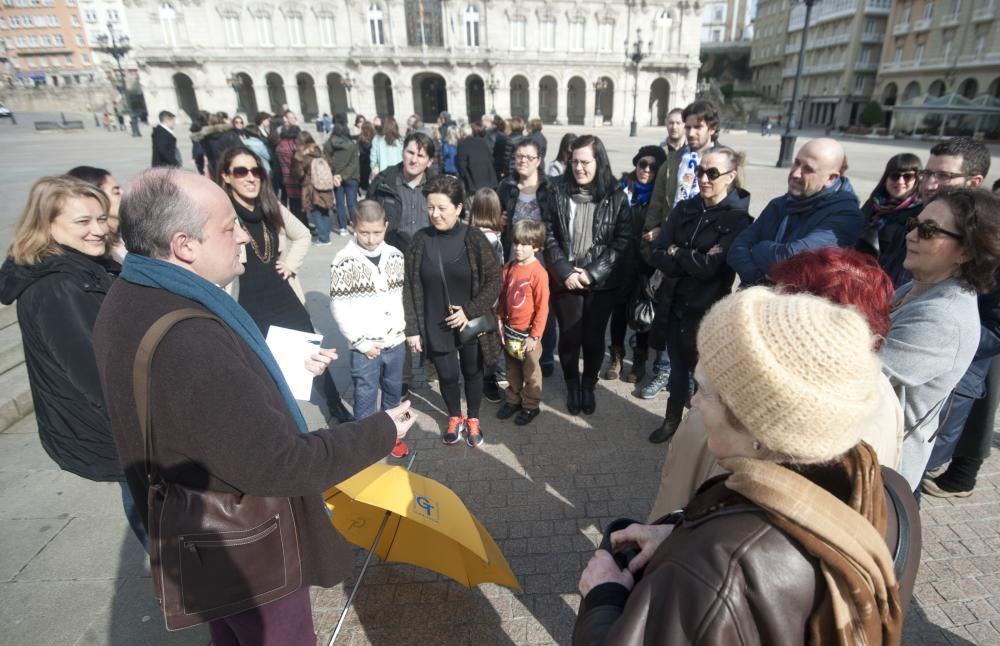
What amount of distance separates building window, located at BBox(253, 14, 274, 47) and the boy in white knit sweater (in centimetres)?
5283

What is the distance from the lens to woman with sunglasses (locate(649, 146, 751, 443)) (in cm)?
329

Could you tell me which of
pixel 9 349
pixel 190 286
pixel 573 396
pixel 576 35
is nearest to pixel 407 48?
pixel 576 35

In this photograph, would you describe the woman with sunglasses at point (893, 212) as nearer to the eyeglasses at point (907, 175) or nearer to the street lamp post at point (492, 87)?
the eyeglasses at point (907, 175)

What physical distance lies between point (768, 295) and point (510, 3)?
51323mm

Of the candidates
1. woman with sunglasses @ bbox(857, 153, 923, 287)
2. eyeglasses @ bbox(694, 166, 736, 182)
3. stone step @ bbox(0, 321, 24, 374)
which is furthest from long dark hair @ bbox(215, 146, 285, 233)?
woman with sunglasses @ bbox(857, 153, 923, 287)

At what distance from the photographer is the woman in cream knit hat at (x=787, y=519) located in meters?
0.89

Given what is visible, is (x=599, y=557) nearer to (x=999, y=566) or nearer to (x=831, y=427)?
(x=831, y=427)

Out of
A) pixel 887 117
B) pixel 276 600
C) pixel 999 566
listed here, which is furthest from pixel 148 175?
pixel 887 117

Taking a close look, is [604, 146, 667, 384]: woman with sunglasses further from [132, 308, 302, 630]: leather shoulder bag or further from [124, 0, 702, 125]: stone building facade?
[124, 0, 702, 125]: stone building facade

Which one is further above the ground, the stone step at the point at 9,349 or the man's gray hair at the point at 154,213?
the man's gray hair at the point at 154,213

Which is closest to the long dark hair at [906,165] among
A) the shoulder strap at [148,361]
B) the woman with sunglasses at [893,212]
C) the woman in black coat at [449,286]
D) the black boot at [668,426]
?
the woman with sunglasses at [893,212]

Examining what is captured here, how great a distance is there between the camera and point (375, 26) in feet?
150

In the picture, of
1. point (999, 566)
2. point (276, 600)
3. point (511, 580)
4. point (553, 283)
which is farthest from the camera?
point (553, 283)

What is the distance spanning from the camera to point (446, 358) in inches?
144
